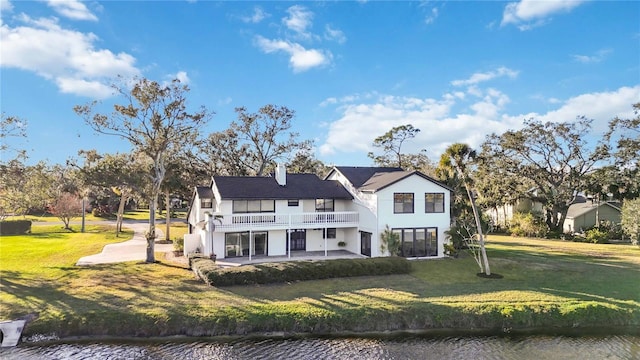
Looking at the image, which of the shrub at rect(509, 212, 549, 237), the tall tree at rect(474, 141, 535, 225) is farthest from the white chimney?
the shrub at rect(509, 212, 549, 237)

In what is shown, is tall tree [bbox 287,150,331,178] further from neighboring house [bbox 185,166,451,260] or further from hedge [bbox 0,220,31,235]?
hedge [bbox 0,220,31,235]

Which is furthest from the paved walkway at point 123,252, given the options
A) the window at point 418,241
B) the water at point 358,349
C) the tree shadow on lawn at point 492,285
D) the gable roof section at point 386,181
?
the window at point 418,241

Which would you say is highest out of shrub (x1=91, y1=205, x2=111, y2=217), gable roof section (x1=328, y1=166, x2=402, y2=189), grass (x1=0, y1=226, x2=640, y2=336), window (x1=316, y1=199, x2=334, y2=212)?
gable roof section (x1=328, y1=166, x2=402, y2=189)

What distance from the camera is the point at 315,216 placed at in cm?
2605

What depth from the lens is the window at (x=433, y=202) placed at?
25578 millimetres

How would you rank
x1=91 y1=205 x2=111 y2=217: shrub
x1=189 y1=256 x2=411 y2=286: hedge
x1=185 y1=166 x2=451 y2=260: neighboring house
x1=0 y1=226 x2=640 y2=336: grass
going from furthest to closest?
x1=91 y1=205 x2=111 y2=217: shrub → x1=185 y1=166 x2=451 y2=260: neighboring house → x1=189 y1=256 x2=411 y2=286: hedge → x1=0 y1=226 x2=640 y2=336: grass

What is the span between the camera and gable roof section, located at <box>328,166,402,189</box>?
28.2 meters

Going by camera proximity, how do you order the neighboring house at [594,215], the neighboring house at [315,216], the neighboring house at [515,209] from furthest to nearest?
the neighboring house at [515,209] < the neighboring house at [594,215] < the neighboring house at [315,216]

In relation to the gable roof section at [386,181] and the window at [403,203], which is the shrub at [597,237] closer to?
the gable roof section at [386,181]

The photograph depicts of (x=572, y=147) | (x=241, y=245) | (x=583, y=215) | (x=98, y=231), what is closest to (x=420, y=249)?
(x=241, y=245)

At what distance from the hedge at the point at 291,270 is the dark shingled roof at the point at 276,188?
16.6 feet

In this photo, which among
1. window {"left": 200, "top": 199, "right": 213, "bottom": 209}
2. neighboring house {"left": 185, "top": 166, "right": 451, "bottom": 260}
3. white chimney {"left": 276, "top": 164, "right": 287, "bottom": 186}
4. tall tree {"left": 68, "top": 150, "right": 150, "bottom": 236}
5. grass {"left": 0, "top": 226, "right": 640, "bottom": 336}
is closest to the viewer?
grass {"left": 0, "top": 226, "right": 640, "bottom": 336}

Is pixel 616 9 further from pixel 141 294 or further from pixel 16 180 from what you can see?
pixel 16 180

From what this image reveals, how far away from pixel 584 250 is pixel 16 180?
40868 mm
